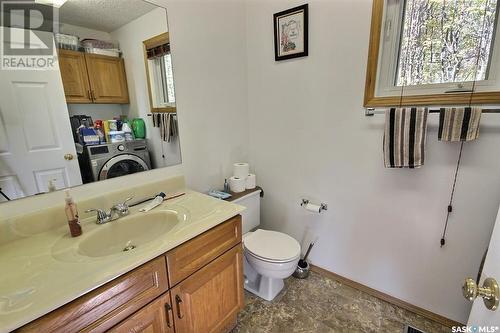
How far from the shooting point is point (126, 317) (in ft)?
2.72

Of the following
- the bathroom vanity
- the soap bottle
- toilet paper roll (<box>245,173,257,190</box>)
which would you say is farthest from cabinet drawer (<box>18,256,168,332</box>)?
toilet paper roll (<box>245,173,257,190</box>)

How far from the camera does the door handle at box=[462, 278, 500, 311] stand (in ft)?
1.72

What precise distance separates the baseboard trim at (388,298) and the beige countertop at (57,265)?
47.6 inches

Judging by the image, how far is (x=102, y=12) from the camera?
119cm

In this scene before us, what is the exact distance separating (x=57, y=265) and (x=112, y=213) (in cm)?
37

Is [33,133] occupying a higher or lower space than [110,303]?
higher

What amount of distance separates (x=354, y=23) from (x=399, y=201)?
1160mm

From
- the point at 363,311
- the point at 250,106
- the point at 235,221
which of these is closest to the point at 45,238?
the point at 235,221

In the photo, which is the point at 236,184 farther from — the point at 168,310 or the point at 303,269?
the point at 168,310

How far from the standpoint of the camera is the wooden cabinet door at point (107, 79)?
46.0 inches

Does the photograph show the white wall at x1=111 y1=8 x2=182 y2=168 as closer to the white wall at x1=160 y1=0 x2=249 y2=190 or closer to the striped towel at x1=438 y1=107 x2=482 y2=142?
the white wall at x1=160 y1=0 x2=249 y2=190

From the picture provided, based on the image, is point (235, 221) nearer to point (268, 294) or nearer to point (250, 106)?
point (268, 294)

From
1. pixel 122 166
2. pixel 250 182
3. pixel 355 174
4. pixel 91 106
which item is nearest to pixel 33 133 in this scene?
pixel 91 106

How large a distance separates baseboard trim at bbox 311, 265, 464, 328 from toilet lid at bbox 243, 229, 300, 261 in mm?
524
